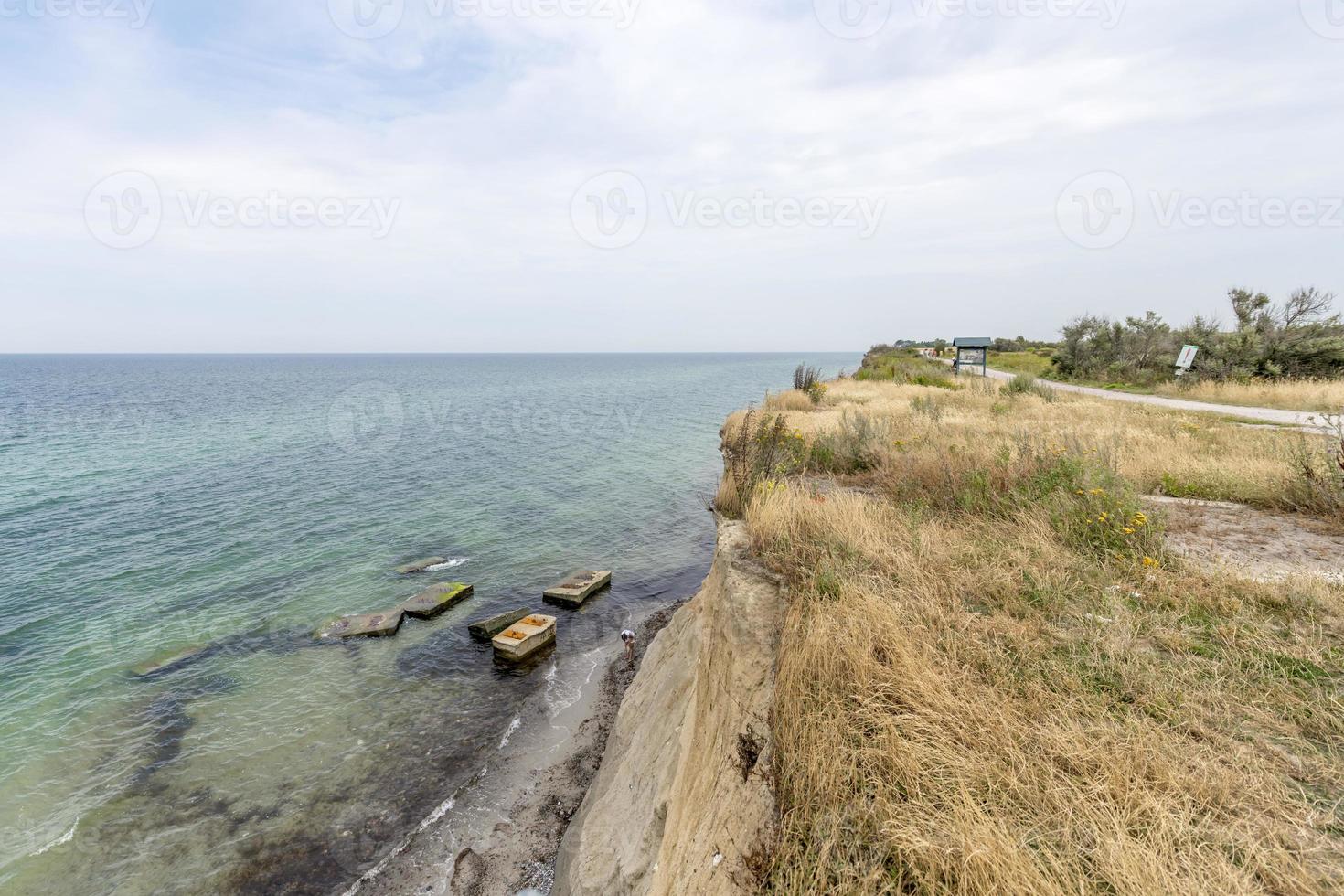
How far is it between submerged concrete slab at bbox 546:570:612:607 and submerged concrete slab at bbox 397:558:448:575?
4.78 meters

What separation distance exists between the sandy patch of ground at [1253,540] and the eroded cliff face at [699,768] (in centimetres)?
516

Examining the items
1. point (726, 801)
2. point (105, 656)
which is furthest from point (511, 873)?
point (105, 656)

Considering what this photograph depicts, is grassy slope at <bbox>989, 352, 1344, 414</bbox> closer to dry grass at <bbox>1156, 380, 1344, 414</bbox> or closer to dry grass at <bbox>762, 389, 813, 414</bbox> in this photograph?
dry grass at <bbox>1156, 380, 1344, 414</bbox>

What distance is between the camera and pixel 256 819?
8180mm

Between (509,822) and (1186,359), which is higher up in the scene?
(1186,359)

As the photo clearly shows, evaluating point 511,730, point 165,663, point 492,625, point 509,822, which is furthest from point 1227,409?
point 165,663

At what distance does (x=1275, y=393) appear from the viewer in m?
20.9

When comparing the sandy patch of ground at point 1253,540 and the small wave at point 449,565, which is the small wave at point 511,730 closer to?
the small wave at point 449,565

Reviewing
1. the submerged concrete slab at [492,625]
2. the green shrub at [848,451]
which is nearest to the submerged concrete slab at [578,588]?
the submerged concrete slab at [492,625]

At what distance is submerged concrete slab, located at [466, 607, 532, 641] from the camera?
43.5ft

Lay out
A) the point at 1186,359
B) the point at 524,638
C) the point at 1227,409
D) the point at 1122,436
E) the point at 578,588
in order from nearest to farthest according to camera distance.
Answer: the point at 1122,436 < the point at 524,638 < the point at 578,588 < the point at 1227,409 < the point at 1186,359

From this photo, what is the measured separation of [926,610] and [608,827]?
4.38 meters

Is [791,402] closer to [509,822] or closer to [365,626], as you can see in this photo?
[365,626]

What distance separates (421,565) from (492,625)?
560cm
